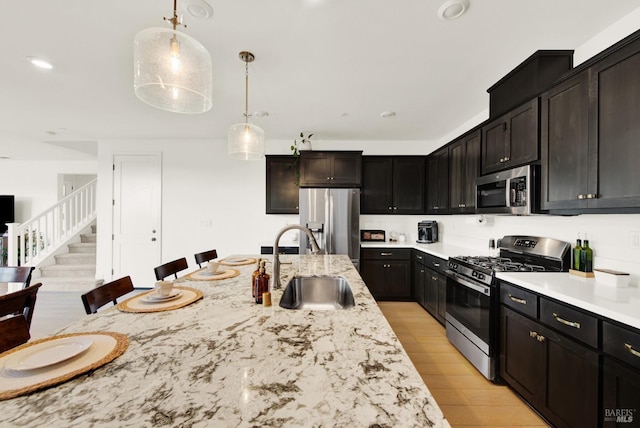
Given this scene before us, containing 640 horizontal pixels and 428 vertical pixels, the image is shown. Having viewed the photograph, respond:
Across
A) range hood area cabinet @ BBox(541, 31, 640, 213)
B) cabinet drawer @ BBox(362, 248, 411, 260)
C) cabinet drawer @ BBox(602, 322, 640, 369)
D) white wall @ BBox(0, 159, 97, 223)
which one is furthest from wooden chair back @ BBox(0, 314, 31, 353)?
white wall @ BBox(0, 159, 97, 223)

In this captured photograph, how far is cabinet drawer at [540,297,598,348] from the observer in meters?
1.34

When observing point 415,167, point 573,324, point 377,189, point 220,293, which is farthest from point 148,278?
point 573,324

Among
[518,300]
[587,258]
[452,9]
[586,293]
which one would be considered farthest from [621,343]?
[452,9]

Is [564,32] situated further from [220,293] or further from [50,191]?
[50,191]

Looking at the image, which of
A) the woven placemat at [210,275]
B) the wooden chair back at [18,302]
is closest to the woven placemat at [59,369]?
the wooden chair back at [18,302]

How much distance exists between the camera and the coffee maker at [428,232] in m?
4.07

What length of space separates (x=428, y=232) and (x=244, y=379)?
3.88 metres

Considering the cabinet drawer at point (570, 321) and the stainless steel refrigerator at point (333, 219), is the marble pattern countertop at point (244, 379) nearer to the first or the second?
the cabinet drawer at point (570, 321)

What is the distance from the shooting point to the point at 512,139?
227 cm

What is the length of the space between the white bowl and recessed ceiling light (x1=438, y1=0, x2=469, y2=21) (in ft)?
6.16

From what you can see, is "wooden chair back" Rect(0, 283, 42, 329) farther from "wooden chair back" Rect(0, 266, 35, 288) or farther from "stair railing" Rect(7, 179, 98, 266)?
"stair railing" Rect(7, 179, 98, 266)

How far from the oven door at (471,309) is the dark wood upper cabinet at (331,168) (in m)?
Result: 2.07

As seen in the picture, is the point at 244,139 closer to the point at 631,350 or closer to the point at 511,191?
the point at 511,191

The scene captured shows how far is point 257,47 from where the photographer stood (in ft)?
6.66
